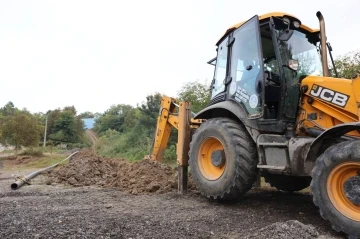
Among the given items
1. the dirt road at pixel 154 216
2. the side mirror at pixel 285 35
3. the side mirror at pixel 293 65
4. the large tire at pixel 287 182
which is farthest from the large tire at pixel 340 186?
the large tire at pixel 287 182

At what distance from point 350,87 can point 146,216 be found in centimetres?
305

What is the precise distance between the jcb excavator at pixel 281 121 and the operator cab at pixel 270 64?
1cm

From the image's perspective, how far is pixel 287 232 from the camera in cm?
343

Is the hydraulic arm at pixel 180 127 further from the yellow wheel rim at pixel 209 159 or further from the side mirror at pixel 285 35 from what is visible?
the side mirror at pixel 285 35

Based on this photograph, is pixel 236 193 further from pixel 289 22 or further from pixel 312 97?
pixel 289 22

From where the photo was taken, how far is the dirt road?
3553 mm

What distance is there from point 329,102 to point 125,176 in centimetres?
473

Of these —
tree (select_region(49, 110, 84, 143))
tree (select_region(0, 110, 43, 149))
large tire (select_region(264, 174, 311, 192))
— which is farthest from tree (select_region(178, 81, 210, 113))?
tree (select_region(49, 110, 84, 143))

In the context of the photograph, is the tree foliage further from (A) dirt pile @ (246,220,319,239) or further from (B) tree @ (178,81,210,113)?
(A) dirt pile @ (246,220,319,239)

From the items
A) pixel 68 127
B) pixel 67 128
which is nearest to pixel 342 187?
pixel 68 127

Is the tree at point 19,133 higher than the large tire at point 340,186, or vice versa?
the tree at point 19,133

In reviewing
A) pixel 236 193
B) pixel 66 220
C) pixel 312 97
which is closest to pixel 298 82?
pixel 312 97

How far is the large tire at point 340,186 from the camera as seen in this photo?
11.8ft

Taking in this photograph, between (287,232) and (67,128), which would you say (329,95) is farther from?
(67,128)
